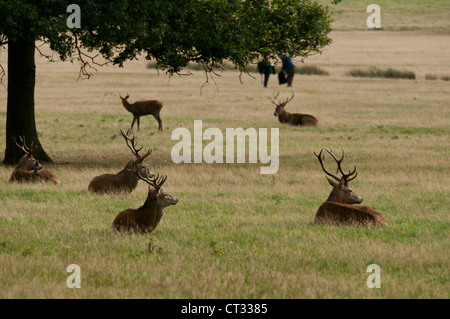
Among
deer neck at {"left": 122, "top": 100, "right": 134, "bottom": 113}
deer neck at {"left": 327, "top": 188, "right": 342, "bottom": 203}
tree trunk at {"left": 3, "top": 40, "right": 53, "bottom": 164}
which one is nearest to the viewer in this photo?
deer neck at {"left": 327, "top": 188, "right": 342, "bottom": 203}

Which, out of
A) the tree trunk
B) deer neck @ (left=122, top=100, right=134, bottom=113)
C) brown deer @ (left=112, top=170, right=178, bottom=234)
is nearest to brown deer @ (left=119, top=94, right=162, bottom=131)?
deer neck @ (left=122, top=100, right=134, bottom=113)

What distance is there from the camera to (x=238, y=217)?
14062 mm

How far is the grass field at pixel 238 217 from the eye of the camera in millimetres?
9715

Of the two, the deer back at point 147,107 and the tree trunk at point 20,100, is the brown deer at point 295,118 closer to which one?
the deer back at point 147,107

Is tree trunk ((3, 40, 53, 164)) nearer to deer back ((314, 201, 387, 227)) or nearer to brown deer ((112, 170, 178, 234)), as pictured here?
brown deer ((112, 170, 178, 234))

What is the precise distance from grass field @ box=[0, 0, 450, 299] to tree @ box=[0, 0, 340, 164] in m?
2.20

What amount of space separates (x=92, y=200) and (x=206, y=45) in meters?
6.47

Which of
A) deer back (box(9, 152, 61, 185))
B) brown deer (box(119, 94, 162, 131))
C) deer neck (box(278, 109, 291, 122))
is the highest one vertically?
brown deer (box(119, 94, 162, 131))

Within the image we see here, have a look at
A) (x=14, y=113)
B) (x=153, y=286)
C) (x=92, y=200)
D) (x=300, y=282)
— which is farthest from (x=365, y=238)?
(x=14, y=113)

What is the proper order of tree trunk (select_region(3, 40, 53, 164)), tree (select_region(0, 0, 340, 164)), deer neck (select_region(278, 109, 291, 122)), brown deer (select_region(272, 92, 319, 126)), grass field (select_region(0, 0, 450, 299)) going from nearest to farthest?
grass field (select_region(0, 0, 450, 299)) < tree (select_region(0, 0, 340, 164)) < tree trunk (select_region(3, 40, 53, 164)) < brown deer (select_region(272, 92, 319, 126)) < deer neck (select_region(278, 109, 291, 122))

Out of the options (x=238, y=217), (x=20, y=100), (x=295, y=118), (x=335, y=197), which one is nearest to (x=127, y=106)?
(x=295, y=118)

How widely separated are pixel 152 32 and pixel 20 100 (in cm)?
409

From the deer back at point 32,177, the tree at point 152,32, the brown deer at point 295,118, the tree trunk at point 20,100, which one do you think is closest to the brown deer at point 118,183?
the deer back at point 32,177

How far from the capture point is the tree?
1886cm
